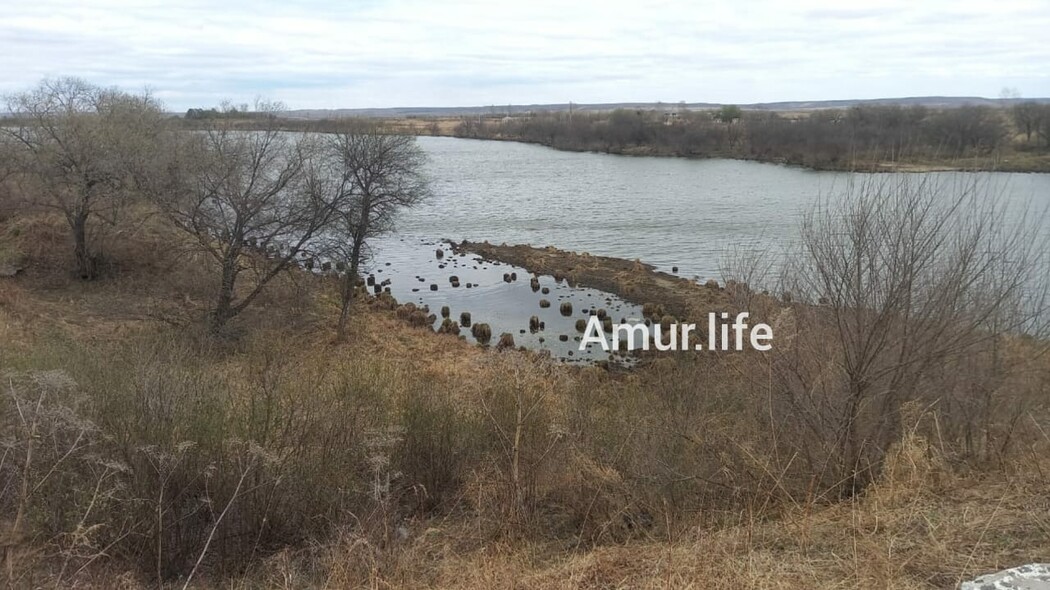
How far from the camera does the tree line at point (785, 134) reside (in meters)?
10.9

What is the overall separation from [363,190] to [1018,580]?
78.2ft

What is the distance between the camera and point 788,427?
26.1 feet

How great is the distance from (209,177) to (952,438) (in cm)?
2066

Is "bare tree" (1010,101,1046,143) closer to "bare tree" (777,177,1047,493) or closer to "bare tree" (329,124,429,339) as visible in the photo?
"bare tree" (329,124,429,339)

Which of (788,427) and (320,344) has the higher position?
(788,427)

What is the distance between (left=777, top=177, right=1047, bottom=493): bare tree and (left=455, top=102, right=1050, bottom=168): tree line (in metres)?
1.72

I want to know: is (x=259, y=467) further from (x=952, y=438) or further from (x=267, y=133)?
(x=267, y=133)

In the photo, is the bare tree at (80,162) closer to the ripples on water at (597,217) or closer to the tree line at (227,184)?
the tree line at (227,184)

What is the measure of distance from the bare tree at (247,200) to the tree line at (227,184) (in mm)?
44

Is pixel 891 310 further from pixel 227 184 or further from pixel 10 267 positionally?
pixel 10 267

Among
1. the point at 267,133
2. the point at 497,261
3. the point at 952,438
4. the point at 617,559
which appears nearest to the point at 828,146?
the point at 497,261

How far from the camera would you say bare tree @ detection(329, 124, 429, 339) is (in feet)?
79.9

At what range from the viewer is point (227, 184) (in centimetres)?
2084

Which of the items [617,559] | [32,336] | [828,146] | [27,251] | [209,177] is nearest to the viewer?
[617,559]
